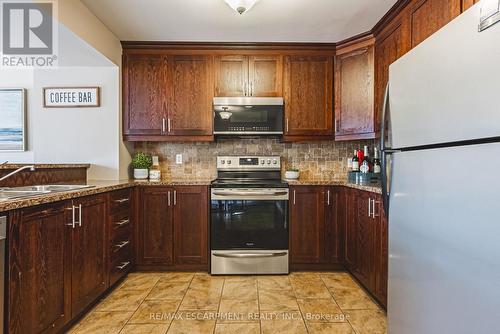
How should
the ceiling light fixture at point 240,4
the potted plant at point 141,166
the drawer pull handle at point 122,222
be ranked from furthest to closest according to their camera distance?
the potted plant at point 141,166
the drawer pull handle at point 122,222
the ceiling light fixture at point 240,4

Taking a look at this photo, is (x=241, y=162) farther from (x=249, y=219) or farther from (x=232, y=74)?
(x=232, y=74)

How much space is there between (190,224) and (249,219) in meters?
0.58

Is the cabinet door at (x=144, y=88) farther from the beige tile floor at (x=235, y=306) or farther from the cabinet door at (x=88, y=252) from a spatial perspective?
the beige tile floor at (x=235, y=306)

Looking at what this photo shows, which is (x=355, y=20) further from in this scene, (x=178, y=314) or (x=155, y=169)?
(x=178, y=314)

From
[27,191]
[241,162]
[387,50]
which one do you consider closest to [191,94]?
[241,162]

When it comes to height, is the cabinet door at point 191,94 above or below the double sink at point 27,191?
above

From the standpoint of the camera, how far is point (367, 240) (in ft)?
7.27

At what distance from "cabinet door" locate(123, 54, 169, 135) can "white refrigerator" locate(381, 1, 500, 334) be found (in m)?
2.32

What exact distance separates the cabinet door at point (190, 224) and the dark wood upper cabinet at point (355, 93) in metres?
1.58

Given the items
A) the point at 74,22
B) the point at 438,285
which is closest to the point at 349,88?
the point at 438,285

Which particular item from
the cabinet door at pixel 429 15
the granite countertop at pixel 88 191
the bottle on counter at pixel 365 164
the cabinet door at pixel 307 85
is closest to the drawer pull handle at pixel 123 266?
the granite countertop at pixel 88 191

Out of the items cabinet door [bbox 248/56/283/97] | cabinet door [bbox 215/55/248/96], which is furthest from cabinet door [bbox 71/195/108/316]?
cabinet door [bbox 248/56/283/97]

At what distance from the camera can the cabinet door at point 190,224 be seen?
2.70 meters

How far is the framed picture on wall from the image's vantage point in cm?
310
